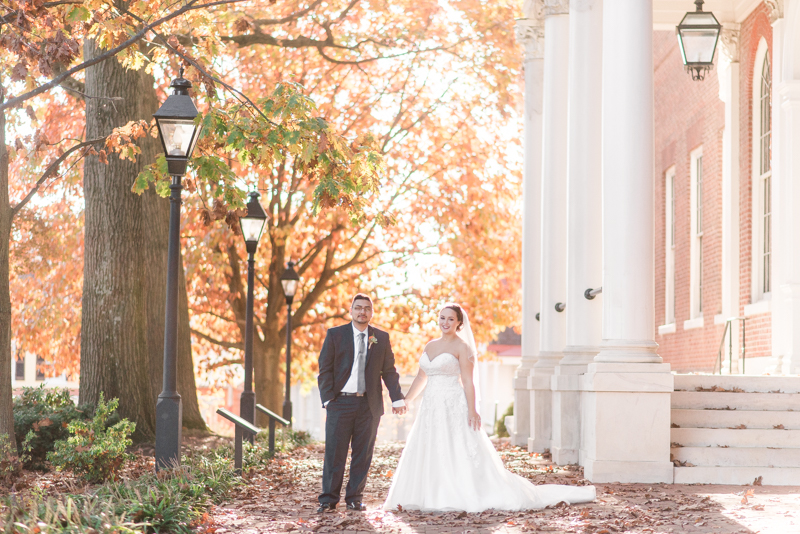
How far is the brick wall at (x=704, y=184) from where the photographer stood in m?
17.8

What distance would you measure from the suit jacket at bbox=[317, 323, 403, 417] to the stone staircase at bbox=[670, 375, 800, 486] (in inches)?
144

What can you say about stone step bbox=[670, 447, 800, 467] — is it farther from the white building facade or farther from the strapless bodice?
the strapless bodice

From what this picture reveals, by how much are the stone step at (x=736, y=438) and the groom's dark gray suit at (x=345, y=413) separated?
13.1ft

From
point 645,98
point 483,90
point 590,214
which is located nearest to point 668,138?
point 483,90

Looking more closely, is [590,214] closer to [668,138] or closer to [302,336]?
[668,138]

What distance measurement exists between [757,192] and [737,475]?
7.96 metres

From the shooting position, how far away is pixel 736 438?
448 inches

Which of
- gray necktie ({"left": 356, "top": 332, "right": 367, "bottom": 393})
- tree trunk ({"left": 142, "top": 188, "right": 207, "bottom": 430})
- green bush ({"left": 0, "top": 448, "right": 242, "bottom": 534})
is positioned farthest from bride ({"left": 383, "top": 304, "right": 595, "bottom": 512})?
tree trunk ({"left": 142, "top": 188, "right": 207, "bottom": 430})

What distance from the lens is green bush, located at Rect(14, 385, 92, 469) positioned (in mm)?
12547

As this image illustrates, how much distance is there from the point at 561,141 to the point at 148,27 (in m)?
7.86

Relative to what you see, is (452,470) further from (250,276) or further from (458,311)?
(250,276)

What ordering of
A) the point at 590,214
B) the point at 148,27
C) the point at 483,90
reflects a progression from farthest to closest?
the point at 483,90
the point at 590,214
the point at 148,27

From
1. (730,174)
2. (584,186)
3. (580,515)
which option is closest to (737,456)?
(580,515)

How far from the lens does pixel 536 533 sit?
7586 mm
